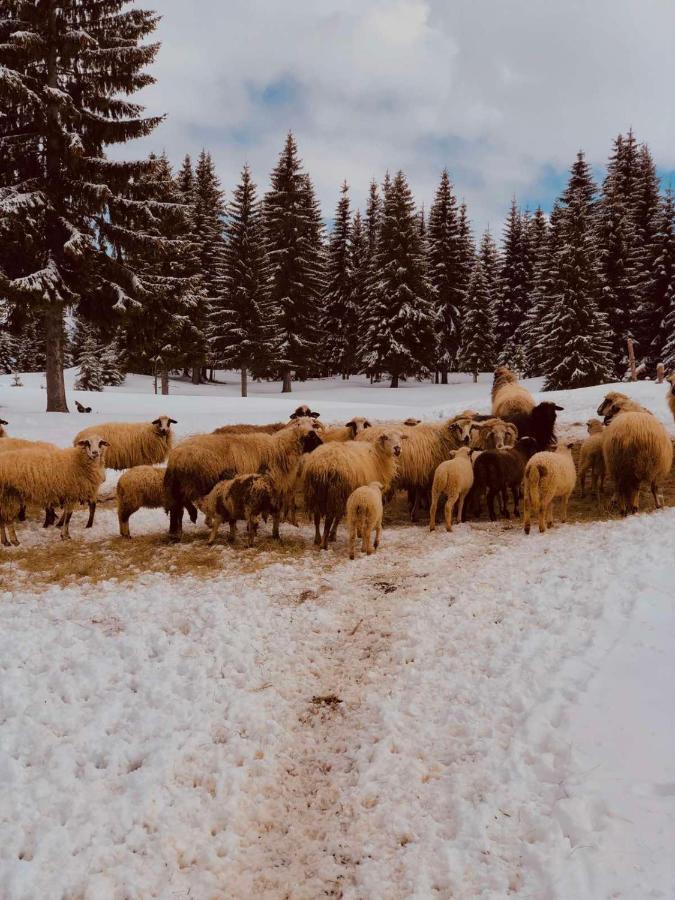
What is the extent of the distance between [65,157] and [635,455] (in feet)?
65.9

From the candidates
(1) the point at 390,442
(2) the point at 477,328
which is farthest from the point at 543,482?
(2) the point at 477,328

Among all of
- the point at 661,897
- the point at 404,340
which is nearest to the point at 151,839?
the point at 661,897

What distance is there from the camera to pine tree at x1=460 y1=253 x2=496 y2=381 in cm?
4641

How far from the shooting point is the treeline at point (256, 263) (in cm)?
1856

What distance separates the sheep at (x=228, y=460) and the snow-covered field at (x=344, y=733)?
2272 mm

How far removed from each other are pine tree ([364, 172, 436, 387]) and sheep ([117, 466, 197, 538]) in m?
33.0

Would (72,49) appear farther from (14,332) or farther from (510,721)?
(510,721)

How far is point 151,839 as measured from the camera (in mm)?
3357

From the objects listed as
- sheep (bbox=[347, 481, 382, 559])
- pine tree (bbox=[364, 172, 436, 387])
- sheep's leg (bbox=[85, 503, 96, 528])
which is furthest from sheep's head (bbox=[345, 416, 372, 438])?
pine tree (bbox=[364, 172, 436, 387])

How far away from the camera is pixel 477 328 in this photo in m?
47.5

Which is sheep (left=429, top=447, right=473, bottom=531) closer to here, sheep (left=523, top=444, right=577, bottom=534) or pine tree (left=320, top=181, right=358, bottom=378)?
sheep (left=523, top=444, right=577, bottom=534)

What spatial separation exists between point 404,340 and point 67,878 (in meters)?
40.0

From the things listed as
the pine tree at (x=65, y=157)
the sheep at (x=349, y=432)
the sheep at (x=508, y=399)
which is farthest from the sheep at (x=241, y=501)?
the pine tree at (x=65, y=157)

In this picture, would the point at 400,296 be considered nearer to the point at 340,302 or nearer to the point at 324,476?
the point at 340,302
